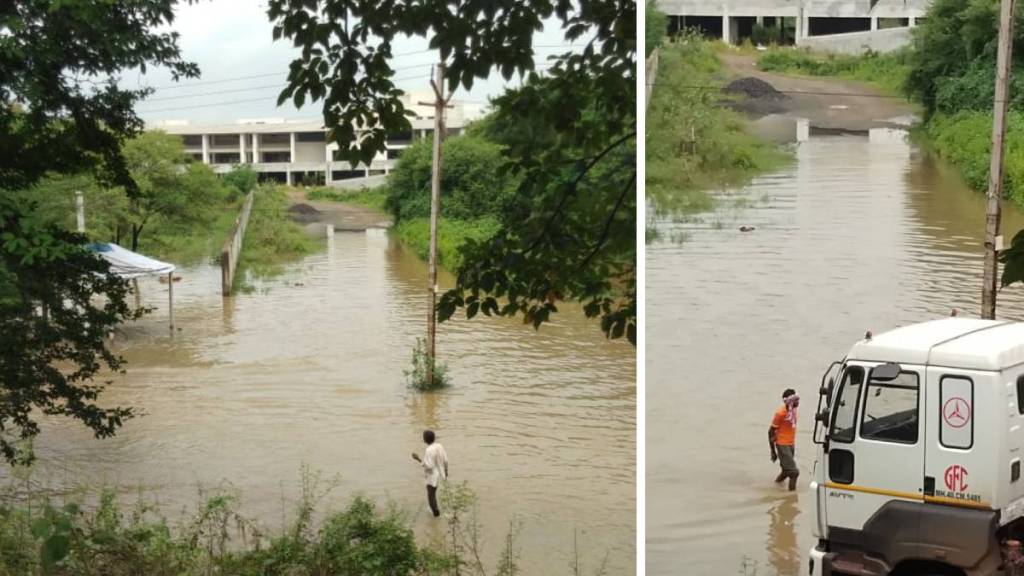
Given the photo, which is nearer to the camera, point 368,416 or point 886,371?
point 886,371

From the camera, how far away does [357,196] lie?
12.3 ft

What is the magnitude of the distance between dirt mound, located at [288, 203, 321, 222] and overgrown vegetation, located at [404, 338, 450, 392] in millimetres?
501

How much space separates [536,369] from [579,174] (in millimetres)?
576

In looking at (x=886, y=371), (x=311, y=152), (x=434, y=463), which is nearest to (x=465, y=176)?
(x=311, y=152)

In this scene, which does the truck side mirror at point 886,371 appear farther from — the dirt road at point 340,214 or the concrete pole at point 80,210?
the concrete pole at point 80,210

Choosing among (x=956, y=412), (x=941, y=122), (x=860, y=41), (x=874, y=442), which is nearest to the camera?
(x=956, y=412)

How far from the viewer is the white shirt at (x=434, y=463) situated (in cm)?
359

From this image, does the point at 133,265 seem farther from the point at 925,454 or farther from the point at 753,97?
the point at 925,454

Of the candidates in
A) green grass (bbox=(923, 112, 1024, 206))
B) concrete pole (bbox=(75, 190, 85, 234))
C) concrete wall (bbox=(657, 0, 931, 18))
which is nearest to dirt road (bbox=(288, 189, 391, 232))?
concrete pole (bbox=(75, 190, 85, 234))

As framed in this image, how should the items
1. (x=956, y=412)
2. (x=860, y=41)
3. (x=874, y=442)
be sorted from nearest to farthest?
1. (x=956, y=412)
2. (x=874, y=442)
3. (x=860, y=41)

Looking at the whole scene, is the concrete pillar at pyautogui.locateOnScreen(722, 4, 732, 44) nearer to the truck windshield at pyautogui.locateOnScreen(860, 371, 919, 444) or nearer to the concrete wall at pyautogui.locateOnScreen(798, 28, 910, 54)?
the concrete wall at pyautogui.locateOnScreen(798, 28, 910, 54)

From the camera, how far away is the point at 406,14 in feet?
11.8

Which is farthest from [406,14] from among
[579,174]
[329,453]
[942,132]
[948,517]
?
[948,517]

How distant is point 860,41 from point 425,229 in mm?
1383
